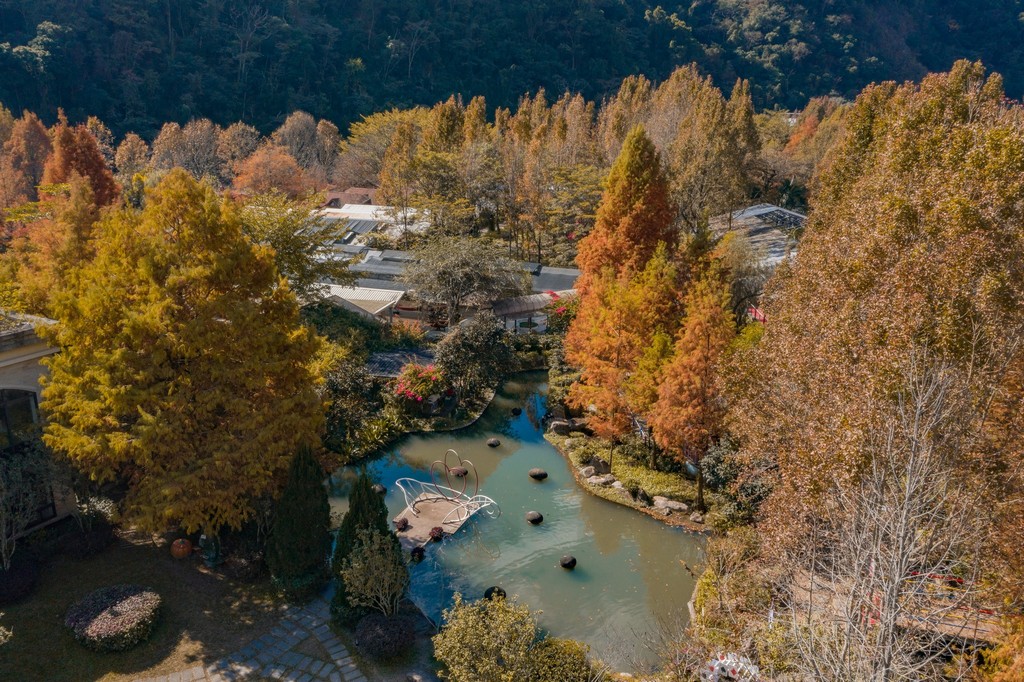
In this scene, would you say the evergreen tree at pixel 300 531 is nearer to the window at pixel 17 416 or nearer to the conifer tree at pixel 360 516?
the conifer tree at pixel 360 516

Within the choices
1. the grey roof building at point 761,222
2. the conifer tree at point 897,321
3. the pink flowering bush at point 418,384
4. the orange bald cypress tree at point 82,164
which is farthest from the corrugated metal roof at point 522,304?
the orange bald cypress tree at point 82,164

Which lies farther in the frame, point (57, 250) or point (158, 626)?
point (57, 250)

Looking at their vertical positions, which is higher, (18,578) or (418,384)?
(418,384)

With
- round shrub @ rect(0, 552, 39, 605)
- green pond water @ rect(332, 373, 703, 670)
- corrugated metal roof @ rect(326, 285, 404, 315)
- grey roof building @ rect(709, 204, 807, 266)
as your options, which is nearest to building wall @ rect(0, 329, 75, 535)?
round shrub @ rect(0, 552, 39, 605)

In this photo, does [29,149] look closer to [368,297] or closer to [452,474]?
[368,297]

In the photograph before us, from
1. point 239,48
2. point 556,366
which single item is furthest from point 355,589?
point 239,48

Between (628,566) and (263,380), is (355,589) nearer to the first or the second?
(263,380)

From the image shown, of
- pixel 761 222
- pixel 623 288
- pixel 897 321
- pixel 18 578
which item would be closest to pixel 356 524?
pixel 18 578

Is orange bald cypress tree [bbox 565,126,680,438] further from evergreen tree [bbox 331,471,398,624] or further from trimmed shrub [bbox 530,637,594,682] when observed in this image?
evergreen tree [bbox 331,471,398,624]
